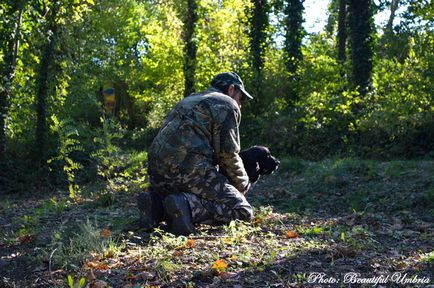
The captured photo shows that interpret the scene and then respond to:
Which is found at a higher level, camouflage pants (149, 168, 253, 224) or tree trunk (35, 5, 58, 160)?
tree trunk (35, 5, 58, 160)

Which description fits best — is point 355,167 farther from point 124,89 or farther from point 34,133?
point 124,89

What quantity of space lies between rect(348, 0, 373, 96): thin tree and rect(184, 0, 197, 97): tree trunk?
6636 millimetres

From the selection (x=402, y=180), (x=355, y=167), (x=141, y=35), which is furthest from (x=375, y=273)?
(x=141, y=35)

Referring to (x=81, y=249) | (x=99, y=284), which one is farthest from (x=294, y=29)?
(x=99, y=284)

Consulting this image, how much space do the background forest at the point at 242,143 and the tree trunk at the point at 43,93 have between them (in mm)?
49

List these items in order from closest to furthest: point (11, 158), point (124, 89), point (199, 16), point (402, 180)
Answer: point (402, 180), point (11, 158), point (199, 16), point (124, 89)

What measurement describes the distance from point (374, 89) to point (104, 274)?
13763 millimetres

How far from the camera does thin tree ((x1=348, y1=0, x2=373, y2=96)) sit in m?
17.5

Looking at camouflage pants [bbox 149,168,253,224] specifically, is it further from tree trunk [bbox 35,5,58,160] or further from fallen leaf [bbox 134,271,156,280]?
tree trunk [bbox 35,5,58,160]

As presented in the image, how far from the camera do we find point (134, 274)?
474 cm

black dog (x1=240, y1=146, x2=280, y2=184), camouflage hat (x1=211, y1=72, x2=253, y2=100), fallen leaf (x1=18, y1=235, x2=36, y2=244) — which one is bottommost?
fallen leaf (x1=18, y1=235, x2=36, y2=244)

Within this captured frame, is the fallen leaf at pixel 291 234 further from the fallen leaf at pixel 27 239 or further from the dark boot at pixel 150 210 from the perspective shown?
the fallen leaf at pixel 27 239

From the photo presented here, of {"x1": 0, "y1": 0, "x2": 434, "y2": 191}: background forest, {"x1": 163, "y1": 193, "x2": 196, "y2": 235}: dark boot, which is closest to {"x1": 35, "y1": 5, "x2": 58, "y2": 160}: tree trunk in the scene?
{"x1": 0, "y1": 0, "x2": 434, "y2": 191}: background forest

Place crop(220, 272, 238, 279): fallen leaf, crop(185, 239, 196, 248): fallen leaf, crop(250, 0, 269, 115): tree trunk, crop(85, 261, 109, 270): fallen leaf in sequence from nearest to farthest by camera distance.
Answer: crop(220, 272, 238, 279): fallen leaf → crop(85, 261, 109, 270): fallen leaf → crop(185, 239, 196, 248): fallen leaf → crop(250, 0, 269, 115): tree trunk
